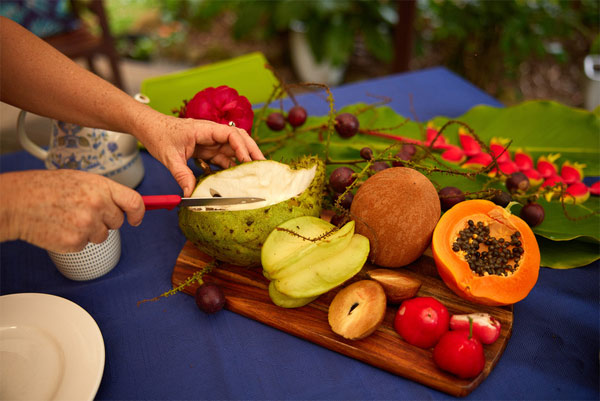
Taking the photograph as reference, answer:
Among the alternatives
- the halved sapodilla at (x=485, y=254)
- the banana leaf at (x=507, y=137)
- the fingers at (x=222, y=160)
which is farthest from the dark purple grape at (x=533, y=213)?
the fingers at (x=222, y=160)

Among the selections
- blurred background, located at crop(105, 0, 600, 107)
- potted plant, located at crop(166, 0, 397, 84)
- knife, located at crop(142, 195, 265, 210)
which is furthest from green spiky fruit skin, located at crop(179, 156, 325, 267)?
potted plant, located at crop(166, 0, 397, 84)

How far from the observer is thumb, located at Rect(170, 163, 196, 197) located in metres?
0.85

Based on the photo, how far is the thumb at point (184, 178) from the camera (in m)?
0.85

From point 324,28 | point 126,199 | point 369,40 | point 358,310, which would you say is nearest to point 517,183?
point 358,310

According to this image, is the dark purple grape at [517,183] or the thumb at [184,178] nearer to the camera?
the thumb at [184,178]

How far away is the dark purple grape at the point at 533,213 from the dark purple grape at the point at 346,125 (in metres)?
0.49

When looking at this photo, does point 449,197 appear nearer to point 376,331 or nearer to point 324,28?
point 376,331

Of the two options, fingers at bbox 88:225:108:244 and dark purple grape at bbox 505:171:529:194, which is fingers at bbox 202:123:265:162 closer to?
fingers at bbox 88:225:108:244

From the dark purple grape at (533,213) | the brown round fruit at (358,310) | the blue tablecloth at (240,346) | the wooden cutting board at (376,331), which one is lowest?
the blue tablecloth at (240,346)

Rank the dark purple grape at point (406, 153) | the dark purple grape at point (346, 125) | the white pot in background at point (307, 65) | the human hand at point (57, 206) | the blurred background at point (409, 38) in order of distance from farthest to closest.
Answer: the white pot in background at point (307, 65), the blurred background at point (409, 38), the dark purple grape at point (346, 125), the dark purple grape at point (406, 153), the human hand at point (57, 206)

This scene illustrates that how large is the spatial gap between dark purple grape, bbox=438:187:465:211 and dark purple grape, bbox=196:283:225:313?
0.54 m

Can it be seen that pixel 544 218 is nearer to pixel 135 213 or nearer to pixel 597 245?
pixel 597 245

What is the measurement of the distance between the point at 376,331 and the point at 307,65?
9.33ft

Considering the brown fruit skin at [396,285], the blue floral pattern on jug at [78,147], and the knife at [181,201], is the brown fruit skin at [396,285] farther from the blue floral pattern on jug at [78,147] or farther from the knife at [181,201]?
the blue floral pattern on jug at [78,147]
